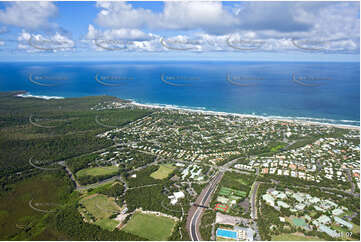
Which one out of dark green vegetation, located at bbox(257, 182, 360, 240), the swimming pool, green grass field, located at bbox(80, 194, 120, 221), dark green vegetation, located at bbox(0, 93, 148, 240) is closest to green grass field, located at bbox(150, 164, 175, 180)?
dark green vegetation, located at bbox(0, 93, 148, 240)

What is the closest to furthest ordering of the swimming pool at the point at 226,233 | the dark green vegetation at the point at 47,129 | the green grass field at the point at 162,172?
the swimming pool at the point at 226,233 < the green grass field at the point at 162,172 < the dark green vegetation at the point at 47,129

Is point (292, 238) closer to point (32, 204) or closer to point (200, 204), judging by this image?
point (200, 204)

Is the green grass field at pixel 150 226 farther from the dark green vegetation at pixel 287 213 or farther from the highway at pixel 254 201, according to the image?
the dark green vegetation at pixel 287 213

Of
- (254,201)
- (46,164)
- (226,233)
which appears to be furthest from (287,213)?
(46,164)

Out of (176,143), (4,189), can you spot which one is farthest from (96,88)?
(4,189)

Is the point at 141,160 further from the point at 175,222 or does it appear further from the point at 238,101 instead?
the point at 238,101

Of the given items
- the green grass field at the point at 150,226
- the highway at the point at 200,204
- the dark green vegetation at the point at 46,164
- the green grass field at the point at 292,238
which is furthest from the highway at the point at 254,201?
the dark green vegetation at the point at 46,164
